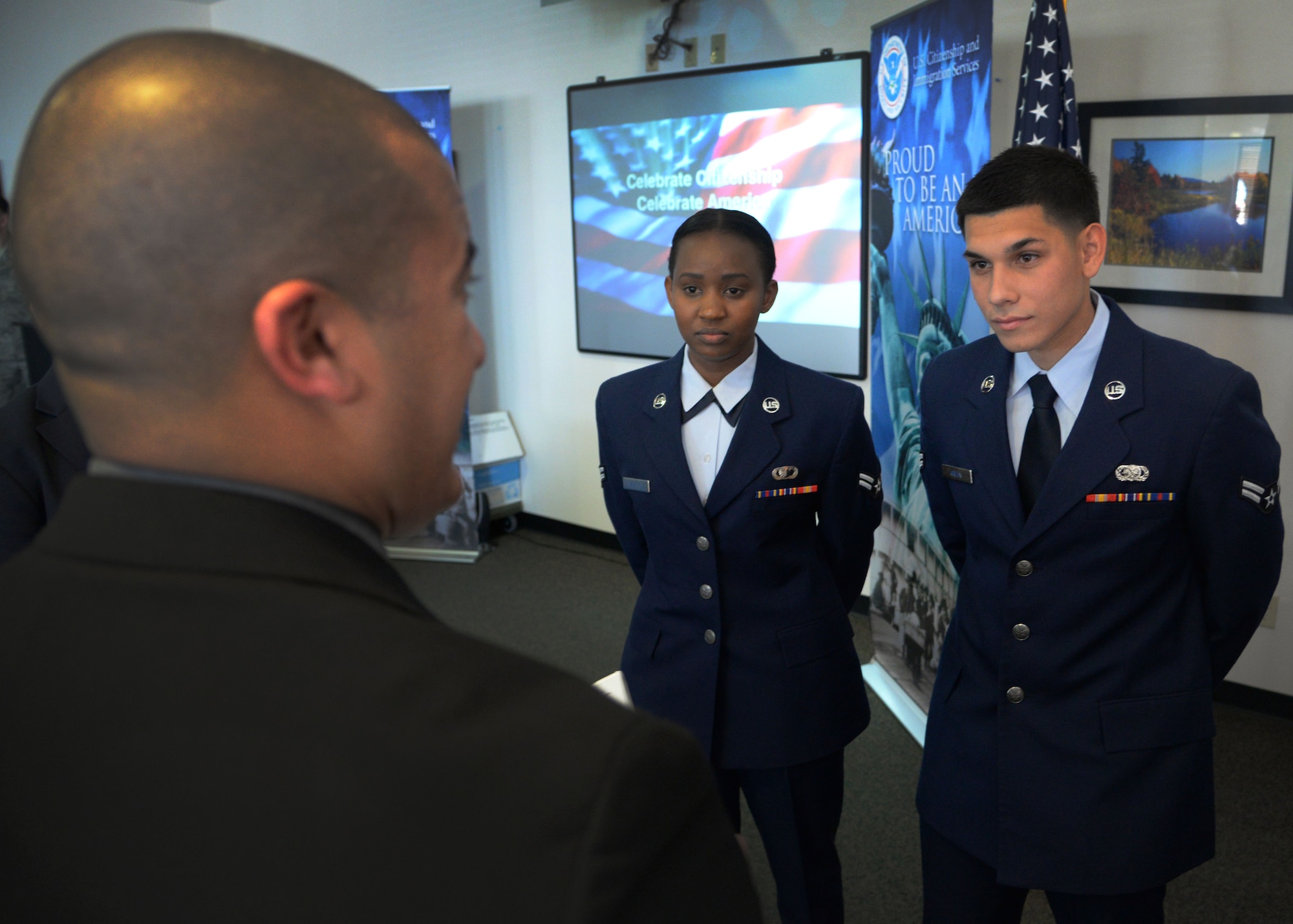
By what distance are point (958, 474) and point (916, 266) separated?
59.5 inches

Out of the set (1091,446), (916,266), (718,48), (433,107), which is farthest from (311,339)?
(433,107)

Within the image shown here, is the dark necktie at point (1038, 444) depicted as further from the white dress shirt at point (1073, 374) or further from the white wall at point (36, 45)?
the white wall at point (36, 45)

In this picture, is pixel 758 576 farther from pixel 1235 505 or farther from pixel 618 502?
pixel 1235 505

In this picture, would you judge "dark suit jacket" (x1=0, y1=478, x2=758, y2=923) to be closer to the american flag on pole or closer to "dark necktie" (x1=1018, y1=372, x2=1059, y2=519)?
"dark necktie" (x1=1018, y1=372, x2=1059, y2=519)

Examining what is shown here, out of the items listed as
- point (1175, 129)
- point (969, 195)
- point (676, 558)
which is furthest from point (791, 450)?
point (1175, 129)

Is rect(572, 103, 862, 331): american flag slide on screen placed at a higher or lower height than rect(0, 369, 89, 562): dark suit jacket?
higher

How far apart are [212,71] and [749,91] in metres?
4.04

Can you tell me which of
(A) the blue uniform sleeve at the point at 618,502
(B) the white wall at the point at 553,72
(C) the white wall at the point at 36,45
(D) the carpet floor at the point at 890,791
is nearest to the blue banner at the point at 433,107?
(B) the white wall at the point at 553,72

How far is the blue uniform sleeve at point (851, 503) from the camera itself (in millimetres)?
1945

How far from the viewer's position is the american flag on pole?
257cm

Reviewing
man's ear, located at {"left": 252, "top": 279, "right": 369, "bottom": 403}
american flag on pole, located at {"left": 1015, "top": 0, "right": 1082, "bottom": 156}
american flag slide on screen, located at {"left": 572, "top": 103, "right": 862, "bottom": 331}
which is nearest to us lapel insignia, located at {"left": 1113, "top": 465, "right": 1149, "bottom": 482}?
man's ear, located at {"left": 252, "top": 279, "right": 369, "bottom": 403}

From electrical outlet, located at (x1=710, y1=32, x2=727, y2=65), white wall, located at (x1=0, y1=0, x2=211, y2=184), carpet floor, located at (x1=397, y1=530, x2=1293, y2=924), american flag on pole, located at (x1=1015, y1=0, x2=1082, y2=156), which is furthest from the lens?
white wall, located at (x1=0, y1=0, x2=211, y2=184)

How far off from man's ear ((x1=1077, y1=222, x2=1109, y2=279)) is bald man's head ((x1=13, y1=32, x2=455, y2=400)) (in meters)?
1.39

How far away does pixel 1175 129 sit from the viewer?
3113 mm
